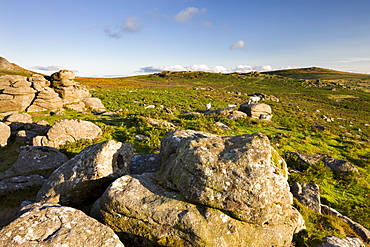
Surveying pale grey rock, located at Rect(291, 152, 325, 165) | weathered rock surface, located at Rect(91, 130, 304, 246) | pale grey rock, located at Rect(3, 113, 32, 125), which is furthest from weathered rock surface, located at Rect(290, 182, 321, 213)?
pale grey rock, located at Rect(3, 113, 32, 125)

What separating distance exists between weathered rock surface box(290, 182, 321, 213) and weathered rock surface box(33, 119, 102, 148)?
1509 centimetres

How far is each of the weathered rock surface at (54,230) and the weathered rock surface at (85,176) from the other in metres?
2.03

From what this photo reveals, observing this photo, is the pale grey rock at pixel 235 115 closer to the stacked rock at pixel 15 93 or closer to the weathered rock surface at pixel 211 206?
the weathered rock surface at pixel 211 206

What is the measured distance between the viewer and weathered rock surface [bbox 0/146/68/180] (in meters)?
10.4

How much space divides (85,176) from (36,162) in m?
5.33

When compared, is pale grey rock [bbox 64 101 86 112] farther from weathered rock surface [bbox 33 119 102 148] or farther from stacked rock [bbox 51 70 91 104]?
weathered rock surface [bbox 33 119 102 148]

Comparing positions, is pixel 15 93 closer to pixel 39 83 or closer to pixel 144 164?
pixel 39 83

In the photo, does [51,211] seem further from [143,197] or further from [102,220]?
[143,197]

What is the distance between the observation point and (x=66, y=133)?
1449 centimetres

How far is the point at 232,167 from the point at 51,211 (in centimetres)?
602

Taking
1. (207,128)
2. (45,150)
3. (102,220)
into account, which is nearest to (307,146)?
(207,128)

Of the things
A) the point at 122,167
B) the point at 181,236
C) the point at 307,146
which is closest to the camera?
the point at 181,236

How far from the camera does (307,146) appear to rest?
63.0 feet

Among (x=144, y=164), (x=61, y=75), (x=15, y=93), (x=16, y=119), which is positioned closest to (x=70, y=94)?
(x=61, y=75)
